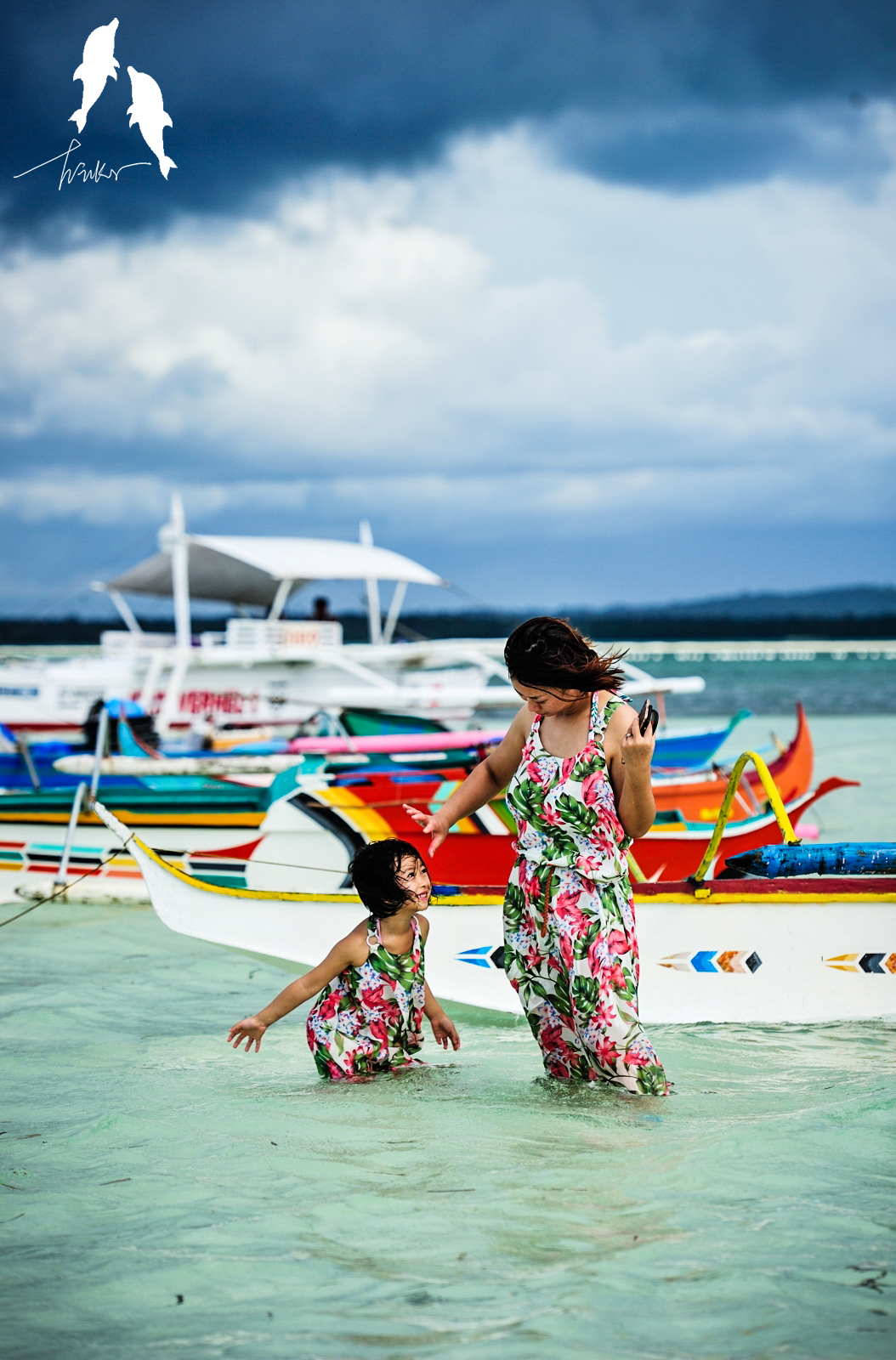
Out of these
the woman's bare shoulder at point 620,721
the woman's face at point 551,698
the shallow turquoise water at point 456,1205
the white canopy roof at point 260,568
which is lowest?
the shallow turquoise water at point 456,1205

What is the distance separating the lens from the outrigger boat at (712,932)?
4.65 metres

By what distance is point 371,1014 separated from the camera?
12.8 feet

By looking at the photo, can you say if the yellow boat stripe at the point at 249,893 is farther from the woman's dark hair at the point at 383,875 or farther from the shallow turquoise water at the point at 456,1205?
the woman's dark hair at the point at 383,875

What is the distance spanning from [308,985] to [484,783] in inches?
33.7

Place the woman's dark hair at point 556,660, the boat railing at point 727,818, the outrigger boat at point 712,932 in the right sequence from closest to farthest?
1. the woman's dark hair at point 556,660
2. the boat railing at point 727,818
3. the outrigger boat at point 712,932

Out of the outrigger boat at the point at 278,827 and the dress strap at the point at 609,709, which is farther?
the outrigger boat at the point at 278,827

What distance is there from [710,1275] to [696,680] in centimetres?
1168

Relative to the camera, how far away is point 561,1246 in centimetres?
292

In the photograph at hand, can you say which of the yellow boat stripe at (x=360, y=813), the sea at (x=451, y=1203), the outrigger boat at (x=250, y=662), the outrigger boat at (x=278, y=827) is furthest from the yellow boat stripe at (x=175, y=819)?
the outrigger boat at (x=250, y=662)

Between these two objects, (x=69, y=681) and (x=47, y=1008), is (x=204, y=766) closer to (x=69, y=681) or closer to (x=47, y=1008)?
(x=47, y=1008)

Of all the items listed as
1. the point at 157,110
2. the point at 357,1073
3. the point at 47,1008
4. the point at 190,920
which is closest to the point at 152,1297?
the point at 357,1073

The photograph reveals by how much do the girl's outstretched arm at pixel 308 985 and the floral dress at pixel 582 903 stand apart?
587 millimetres

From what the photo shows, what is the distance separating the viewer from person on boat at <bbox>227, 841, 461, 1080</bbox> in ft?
12.3

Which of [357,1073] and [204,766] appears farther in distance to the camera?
[204,766]
